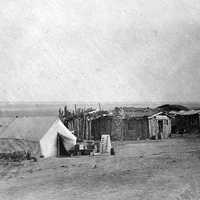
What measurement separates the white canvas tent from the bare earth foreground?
826 mm

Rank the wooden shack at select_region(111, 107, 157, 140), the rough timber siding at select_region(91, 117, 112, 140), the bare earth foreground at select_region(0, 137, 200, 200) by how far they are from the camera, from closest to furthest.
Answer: the bare earth foreground at select_region(0, 137, 200, 200), the rough timber siding at select_region(91, 117, 112, 140), the wooden shack at select_region(111, 107, 157, 140)

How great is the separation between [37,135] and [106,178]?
4.63 metres

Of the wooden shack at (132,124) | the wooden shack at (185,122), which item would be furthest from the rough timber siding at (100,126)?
the wooden shack at (185,122)

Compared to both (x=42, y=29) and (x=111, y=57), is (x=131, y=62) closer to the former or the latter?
(x=111, y=57)

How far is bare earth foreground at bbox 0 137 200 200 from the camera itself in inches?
253

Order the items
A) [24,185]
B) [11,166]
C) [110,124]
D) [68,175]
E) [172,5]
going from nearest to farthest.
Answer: [24,185] < [68,175] < [11,166] < [172,5] < [110,124]

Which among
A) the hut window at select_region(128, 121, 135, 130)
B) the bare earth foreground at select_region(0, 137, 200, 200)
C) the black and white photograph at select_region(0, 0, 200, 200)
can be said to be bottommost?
the bare earth foreground at select_region(0, 137, 200, 200)

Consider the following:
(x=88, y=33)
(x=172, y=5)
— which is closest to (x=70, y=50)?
(x=88, y=33)

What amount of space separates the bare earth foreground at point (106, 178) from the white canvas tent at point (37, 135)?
2.71 feet

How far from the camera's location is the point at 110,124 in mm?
16094

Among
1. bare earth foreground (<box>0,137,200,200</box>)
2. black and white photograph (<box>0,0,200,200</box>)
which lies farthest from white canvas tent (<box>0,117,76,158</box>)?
bare earth foreground (<box>0,137,200,200</box>)

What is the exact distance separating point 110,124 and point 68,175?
827 centimetres

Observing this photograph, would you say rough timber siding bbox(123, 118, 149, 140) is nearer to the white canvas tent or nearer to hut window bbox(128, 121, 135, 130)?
hut window bbox(128, 121, 135, 130)

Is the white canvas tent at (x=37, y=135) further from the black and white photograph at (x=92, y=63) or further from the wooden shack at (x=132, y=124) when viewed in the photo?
the wooden shack at (x=132, y=124)
